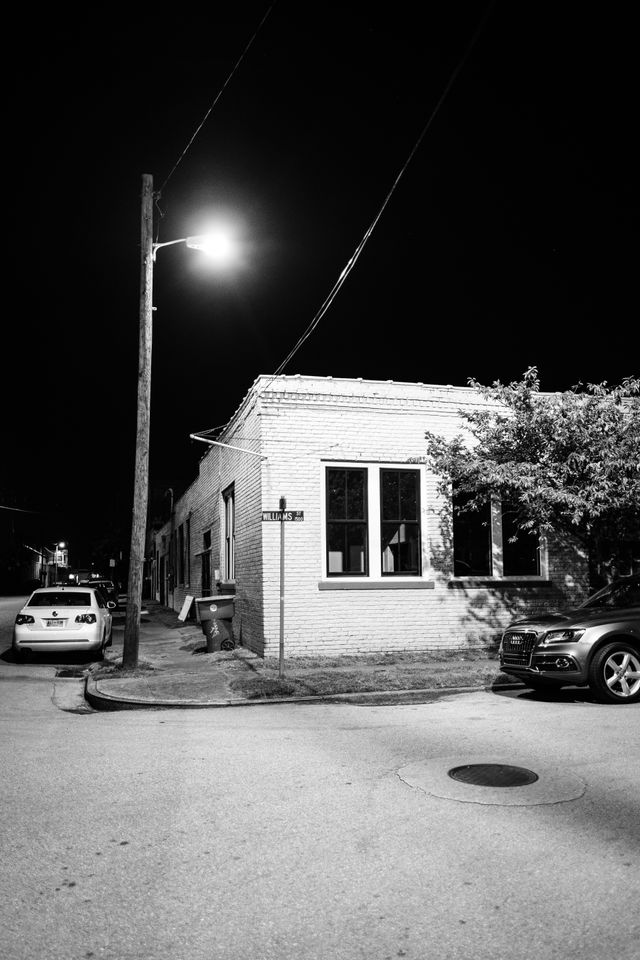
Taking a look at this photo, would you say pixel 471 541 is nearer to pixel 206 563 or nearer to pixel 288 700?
pixel 288 700

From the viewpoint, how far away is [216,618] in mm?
15789

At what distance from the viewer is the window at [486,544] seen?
1542cm

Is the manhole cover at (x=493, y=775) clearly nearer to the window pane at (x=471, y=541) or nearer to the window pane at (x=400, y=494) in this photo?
the window pane at (x=400, y=494)

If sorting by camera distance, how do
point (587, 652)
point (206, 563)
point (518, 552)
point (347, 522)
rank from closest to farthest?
point (587, 652) < point (347, 522) < point (518, 552) < point (206, 563)

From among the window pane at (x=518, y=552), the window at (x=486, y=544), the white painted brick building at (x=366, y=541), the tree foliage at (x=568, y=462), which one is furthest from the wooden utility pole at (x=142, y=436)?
the window pane at (x=518, y=552)

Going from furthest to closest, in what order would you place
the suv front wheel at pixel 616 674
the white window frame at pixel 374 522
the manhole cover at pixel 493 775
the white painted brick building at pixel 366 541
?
the white window frame at pixel 374 522, the white painted brick building at pixel 366 541, the suv front wheel at pixel 616 674, the manhole cover at pixel 493 775

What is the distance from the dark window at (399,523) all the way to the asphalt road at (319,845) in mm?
6968

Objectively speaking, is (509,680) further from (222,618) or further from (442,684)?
(222,618)

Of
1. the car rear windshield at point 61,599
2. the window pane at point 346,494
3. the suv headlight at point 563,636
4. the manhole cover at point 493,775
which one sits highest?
the window pane at point 346,494

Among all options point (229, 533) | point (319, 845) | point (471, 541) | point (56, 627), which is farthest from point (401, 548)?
point (319, 845)

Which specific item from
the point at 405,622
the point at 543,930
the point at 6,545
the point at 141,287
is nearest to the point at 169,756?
the point at 543,930

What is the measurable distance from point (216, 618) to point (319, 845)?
37.5ft

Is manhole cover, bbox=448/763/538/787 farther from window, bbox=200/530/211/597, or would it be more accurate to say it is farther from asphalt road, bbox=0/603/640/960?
window, bbox=200/530/211/597

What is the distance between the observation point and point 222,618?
15852 mm
